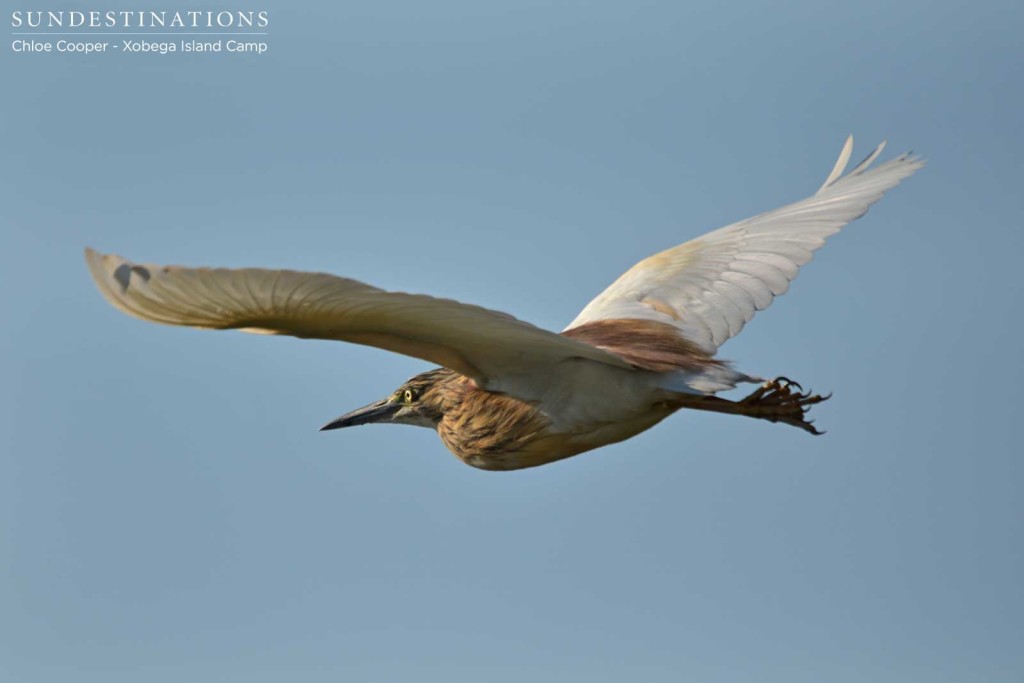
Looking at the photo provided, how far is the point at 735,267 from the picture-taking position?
9.33 metres

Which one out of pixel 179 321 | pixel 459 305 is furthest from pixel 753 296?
pixel 179 321

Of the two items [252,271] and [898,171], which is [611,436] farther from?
[898,171]

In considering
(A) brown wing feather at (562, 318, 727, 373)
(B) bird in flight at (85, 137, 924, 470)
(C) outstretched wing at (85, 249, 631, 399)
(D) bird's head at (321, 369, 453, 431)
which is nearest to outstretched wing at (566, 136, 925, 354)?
(B) bird in flight at (85, 137, 924, 470)

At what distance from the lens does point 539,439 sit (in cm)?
782

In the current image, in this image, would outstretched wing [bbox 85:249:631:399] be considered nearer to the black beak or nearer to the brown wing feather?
the brown wing feather

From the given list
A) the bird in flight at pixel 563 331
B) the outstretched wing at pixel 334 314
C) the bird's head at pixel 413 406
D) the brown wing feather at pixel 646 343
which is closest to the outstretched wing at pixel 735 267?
the bird in flight at pixel 563 331

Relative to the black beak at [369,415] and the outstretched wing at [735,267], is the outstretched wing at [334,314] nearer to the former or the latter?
the black beak at [369,415]

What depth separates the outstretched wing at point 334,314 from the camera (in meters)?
6.00

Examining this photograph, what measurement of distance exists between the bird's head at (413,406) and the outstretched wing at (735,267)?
1.08 meters

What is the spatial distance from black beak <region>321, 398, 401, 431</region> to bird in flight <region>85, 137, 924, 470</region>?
1 centimetres

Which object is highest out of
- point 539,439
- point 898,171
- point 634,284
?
point 898,171

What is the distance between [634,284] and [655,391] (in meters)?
1.82

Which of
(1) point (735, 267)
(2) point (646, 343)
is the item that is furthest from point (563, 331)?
(1) point (735, 267)

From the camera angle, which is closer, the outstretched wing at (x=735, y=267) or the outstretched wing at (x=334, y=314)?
the outstretched wing at (x=334, y=314)
